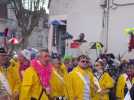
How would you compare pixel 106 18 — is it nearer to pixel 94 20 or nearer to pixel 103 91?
pixel 94 20

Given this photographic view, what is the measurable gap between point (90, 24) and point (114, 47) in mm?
1637

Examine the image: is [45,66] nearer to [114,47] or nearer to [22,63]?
[22,63]

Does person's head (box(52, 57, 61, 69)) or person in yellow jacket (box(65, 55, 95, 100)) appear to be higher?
person's head (box(52, 57, 61, 69))

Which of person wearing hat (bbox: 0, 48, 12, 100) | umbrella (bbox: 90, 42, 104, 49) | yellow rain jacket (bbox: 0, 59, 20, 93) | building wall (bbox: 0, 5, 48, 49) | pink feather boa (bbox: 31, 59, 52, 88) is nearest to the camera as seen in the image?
person wearing hat (bbox: 0, 48, 12, 100)

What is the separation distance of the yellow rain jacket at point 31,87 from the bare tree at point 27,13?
13512 millimetres

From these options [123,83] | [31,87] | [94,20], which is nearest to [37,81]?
[31,87]

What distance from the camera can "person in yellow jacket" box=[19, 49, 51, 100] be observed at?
9.67m

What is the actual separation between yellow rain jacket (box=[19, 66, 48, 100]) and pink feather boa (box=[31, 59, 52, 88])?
0.08 metres

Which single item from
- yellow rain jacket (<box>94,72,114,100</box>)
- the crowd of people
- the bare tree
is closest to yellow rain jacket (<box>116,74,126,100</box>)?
the crowd of people

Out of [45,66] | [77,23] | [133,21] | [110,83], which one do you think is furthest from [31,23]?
[45,66]

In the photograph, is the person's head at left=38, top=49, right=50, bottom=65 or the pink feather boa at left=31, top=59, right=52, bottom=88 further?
the person's head at left=38, top=49, right=50, bottom=65

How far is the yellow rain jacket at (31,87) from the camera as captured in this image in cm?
965

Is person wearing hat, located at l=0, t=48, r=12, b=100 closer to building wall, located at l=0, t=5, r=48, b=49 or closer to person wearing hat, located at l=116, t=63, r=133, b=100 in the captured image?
person wearing hat, located at l=116, t=63, r=133, b=100

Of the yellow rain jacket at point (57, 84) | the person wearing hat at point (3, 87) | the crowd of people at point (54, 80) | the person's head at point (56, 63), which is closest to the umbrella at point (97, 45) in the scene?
the crowd of people at point (54, 80)
